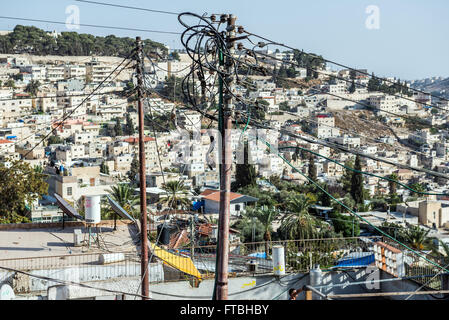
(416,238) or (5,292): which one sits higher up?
(5,292)

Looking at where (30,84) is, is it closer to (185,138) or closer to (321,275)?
(185,138)

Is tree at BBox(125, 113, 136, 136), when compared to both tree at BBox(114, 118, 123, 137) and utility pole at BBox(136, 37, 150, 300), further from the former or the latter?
utility pole at BBox(136, 37, 150, 300)

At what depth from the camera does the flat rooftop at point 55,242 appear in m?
9.32

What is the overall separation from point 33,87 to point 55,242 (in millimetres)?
80056

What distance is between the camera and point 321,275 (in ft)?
27.8

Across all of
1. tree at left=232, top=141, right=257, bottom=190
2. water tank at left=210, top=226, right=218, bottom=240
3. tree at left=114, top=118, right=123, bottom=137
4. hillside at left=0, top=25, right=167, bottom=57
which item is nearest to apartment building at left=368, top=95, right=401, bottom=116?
hillside at left=0, top=25, right=167, bottom=57

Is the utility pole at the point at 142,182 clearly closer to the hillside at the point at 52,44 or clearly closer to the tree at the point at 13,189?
the tree at the point at 13,189

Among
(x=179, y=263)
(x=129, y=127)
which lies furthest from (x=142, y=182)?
(x=129, y=127)

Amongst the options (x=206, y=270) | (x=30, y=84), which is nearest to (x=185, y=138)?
(x=30, y=84)

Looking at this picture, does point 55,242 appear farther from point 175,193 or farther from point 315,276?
point 175,193

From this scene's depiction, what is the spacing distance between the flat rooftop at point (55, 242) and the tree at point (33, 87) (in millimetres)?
77449

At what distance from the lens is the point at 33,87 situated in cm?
8519

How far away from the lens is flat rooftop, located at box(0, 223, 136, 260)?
9.32 meters

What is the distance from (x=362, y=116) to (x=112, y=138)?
5357 centimetres
